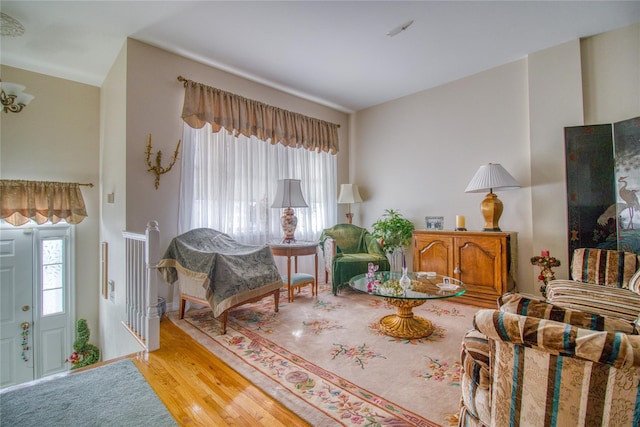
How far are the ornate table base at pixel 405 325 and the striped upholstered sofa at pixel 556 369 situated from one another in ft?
4.18

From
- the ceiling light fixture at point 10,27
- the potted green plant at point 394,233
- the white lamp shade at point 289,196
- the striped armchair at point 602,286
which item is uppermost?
the ceiling light fixture at point 10,27

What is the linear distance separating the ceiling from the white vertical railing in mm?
1893

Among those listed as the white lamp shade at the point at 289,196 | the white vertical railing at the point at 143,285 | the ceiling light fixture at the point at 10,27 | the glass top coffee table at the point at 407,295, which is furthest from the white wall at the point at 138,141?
the glass top coffee table at the point at 407,295

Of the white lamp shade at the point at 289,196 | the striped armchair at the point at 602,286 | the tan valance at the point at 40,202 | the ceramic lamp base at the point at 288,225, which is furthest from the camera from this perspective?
the ceramic lamp base at the point at 288,225

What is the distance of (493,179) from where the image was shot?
10.4ft

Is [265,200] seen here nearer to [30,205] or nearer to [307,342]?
[307,342]

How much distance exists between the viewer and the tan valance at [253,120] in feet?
10.5

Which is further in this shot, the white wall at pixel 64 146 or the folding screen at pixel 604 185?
the white wall at pixel 64 146

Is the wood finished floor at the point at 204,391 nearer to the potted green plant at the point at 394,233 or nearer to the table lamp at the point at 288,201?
the table lamp at the point at 288,201

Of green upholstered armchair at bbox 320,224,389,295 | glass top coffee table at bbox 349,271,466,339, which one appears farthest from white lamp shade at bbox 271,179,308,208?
glass top coffee table at bbox 349,271,466,339

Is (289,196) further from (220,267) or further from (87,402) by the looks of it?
(87,402)

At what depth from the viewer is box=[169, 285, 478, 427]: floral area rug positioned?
1.52 m

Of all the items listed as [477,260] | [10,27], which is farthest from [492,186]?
[10,27]

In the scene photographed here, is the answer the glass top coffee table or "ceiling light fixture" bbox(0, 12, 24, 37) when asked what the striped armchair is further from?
"ceiling light fixture" bbox(0, 12, 24, 37)
